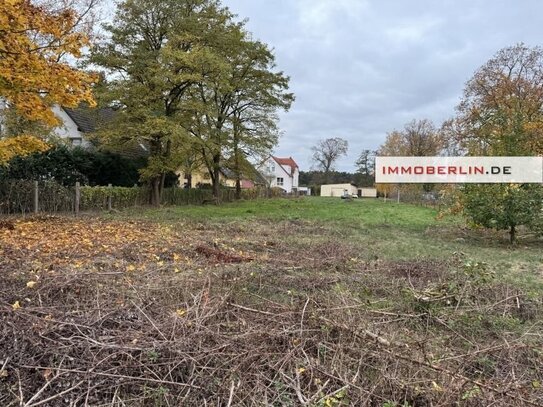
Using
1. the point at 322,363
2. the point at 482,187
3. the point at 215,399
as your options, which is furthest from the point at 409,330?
the point at 482,187

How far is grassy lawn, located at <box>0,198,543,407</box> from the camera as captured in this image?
293 centimetres

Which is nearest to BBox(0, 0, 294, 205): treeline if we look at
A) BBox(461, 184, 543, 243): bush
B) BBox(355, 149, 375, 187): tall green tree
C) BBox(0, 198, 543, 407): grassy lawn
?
BBox(0, 198, 543, 407): grassy lawn

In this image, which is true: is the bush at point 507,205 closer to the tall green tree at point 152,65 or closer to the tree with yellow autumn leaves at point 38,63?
the tree with yellow autumn leaves at point 38,63

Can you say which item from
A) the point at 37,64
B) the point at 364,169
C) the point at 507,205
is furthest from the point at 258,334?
the point at 364,169

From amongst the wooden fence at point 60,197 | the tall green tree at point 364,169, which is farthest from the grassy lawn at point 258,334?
the tall green tree at point 364,169

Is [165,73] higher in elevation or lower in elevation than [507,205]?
higher

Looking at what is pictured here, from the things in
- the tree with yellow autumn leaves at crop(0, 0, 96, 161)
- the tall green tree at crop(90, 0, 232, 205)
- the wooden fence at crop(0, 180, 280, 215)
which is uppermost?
the tall green tree at crop(90, 0, 232, 205)

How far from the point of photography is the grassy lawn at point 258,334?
293 centimetres

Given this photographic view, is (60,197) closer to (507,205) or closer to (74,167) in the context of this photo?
(74,167)

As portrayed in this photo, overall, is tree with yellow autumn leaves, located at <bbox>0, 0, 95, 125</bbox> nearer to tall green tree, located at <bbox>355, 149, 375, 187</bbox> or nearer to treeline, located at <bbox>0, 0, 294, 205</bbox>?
treeline, located at <bbox>0, 0, 294, 205</bbox>

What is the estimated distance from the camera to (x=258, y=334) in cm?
358

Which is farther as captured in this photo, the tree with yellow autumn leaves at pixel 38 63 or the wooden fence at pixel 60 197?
the wooden fence at pixel 60 197

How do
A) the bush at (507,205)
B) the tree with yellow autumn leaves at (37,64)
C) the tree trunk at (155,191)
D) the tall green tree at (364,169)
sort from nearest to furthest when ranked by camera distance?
the tree with yellow autumn leaves at (37,64), the bush at (507,205), the tree trunk at (155,191), the tall green tree at (364,169)

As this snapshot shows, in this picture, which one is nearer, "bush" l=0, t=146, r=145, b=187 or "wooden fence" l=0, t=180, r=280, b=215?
"wooden fence" l=0, t=180, r=280, b=215
